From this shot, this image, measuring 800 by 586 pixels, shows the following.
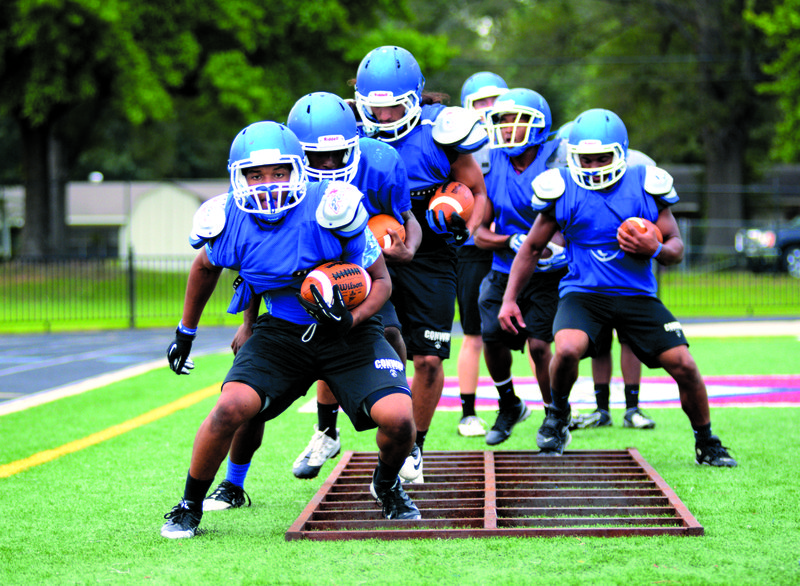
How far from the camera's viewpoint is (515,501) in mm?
4434

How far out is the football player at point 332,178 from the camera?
4359 millimetres

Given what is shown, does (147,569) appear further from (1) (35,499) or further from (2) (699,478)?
(2) (699,478)

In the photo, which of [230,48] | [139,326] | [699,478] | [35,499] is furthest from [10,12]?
[699,478]

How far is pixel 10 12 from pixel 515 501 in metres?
20.4

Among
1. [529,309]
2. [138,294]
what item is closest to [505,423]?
[529,309]

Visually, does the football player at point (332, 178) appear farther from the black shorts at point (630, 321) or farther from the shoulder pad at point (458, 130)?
the black shorts at point (630, 321)

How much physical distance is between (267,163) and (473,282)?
322cm

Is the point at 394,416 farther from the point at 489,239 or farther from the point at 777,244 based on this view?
the point at 777,244

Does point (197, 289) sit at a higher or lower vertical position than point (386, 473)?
higher

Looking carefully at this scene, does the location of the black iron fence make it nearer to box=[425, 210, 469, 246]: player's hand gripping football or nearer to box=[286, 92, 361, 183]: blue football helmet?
box=[425, 210, 469, 246]: player's hand gripping football

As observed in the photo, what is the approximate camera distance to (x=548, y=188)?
533 cm

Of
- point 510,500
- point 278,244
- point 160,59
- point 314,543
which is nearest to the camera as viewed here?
point 314,543

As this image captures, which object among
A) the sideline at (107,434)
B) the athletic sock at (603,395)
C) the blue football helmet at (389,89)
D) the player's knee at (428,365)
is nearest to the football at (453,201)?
the blue football helmet at (389,89)

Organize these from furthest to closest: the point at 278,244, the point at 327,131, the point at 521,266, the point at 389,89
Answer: the point at 521,266 → the point at 389,89 → the point at 327,131 → the point at 278,244
